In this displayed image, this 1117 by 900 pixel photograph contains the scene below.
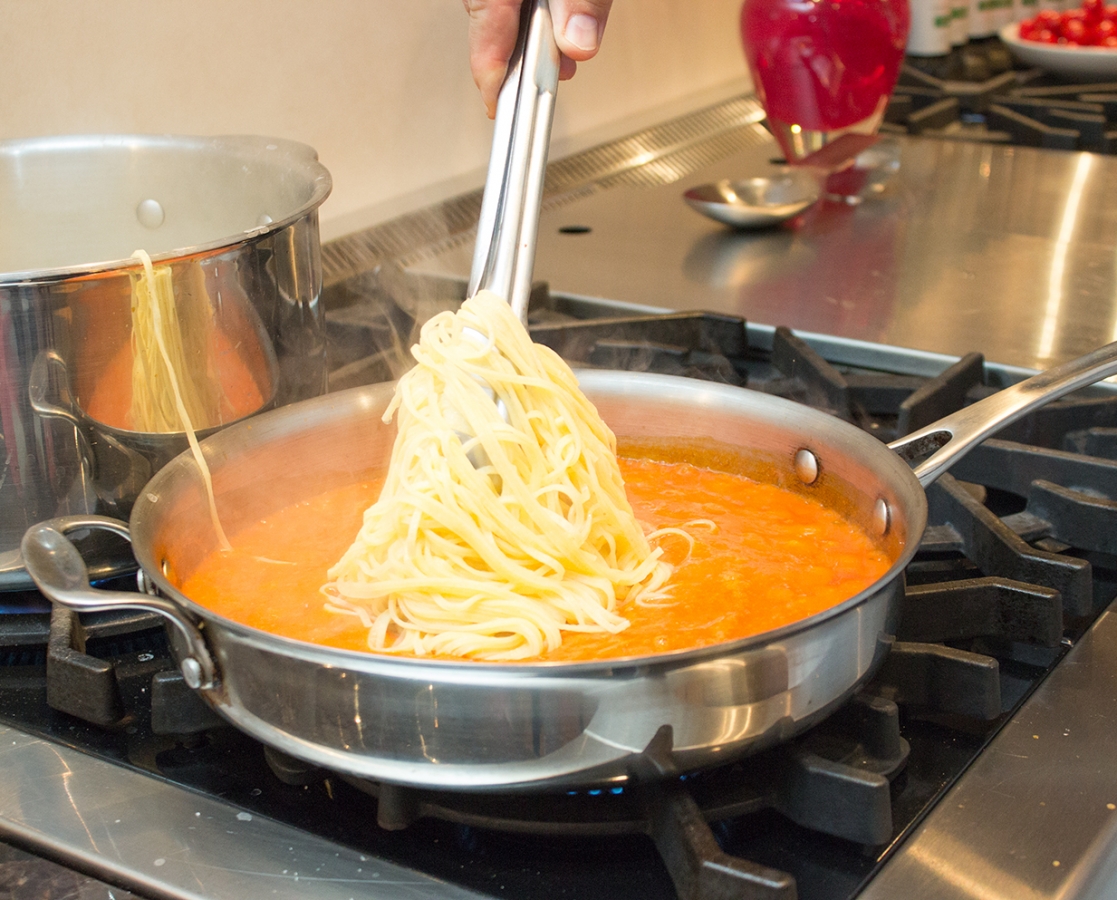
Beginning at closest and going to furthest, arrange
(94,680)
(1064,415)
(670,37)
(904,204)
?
(94,680) → (1064,415) → (904,204) → (670,37)

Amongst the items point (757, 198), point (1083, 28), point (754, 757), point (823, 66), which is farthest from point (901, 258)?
point (1083, 28)

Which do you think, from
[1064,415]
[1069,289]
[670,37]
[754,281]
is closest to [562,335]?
[754,281]

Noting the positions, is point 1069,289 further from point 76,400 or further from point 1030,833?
point 76,400

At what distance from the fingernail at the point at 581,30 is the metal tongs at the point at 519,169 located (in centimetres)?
2

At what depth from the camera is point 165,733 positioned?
94 cm

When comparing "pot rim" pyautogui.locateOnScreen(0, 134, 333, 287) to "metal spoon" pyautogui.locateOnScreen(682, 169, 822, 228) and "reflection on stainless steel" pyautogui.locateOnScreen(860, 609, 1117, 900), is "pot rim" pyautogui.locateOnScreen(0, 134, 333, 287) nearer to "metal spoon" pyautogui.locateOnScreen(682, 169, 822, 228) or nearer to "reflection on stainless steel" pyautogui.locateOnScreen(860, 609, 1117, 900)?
"reflection on stainless steel" pyautogui.locateOnScreen(860, 609, 1117, 900)

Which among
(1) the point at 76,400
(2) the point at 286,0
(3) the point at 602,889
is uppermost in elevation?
(2) the point at 286,0

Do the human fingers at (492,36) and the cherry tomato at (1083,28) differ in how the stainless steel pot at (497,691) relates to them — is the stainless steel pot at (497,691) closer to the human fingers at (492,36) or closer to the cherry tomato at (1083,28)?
the human fingers at (492,36)

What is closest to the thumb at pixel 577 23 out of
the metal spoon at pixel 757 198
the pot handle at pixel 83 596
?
the pot handle at pixel 83 596

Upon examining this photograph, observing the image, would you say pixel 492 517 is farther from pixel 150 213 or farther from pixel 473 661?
pixel 150 213

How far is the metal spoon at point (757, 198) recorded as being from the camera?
2.10 m

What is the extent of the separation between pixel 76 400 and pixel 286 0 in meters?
1.01

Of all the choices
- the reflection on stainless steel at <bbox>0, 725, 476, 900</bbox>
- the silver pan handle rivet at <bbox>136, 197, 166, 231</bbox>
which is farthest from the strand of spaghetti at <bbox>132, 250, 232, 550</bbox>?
the silver pan handle rivet at <bbox>136, 197, 166, 231</bbox>

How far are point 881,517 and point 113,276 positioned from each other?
0.70 m
